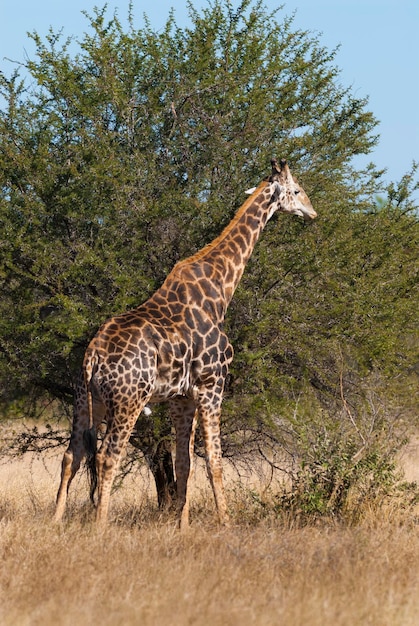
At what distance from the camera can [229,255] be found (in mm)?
10375

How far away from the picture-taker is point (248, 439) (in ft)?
38.7

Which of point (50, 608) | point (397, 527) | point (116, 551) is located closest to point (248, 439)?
point (397, 527)

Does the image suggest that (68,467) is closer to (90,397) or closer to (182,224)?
(90,397)

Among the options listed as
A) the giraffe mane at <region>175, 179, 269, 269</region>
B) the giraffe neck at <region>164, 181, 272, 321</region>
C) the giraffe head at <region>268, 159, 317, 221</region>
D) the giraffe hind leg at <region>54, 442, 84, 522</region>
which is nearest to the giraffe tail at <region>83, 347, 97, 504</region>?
the giraffe hind leg at <region>54, 442, 84, 522</region>

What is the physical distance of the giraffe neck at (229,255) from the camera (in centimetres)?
1010

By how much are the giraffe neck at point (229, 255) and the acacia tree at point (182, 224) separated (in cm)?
44

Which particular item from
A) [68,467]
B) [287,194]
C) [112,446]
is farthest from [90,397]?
[287,194]

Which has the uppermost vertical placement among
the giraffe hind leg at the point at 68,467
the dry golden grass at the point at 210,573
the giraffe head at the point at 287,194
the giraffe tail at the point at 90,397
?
the giraffe head at the point at 287,194

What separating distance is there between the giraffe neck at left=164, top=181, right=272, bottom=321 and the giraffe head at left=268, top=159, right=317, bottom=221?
0.08 m

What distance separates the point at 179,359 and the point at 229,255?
1412 mm

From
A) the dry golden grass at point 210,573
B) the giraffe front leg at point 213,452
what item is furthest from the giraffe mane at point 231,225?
the dry golden grass at point 210,573

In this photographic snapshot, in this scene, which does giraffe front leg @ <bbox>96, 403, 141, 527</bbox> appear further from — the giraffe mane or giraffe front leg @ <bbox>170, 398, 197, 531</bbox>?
the giraffe mane

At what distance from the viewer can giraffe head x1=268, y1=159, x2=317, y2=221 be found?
1059cm

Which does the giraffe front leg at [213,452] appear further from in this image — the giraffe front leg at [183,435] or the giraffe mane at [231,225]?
the giraffe mane at [231,225]
